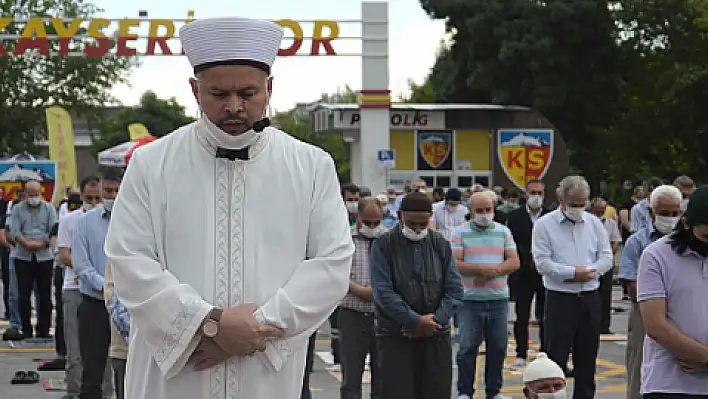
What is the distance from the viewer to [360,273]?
10.3m

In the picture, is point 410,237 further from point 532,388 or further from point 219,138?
point 219,138

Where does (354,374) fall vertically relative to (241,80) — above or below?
below

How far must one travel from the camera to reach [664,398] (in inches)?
252

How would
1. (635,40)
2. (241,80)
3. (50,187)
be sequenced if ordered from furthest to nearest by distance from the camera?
(635,40), (50,187), (241,80)

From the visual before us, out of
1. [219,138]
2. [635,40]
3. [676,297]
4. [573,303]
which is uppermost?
[635,40]

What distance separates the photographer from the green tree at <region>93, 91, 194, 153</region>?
75.4m

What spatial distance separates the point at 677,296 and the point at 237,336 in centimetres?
315

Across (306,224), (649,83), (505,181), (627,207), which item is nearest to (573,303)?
(306,224)

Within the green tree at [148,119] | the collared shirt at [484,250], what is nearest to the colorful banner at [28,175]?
the collared shirt at [484,250]

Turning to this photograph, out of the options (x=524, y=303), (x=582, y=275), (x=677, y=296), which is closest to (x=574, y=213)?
(x=582, y=275)

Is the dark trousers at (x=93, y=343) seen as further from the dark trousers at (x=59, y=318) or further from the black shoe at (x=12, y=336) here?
the black shoe at (x=12, y=336)

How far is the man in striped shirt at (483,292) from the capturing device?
1097cm

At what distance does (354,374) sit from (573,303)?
2070 mm

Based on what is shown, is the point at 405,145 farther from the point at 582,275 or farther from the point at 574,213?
the point at 582,275
